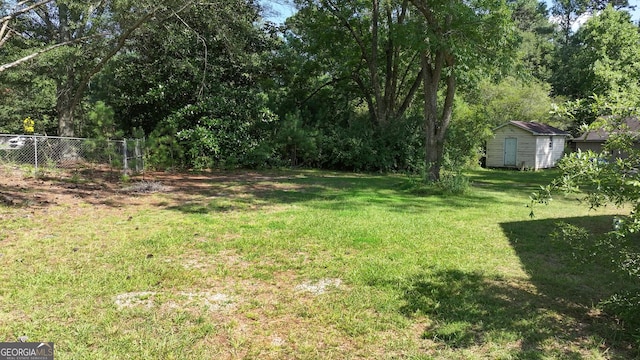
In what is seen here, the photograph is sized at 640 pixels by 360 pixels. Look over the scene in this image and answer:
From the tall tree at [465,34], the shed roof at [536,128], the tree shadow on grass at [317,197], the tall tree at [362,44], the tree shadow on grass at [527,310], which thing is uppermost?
the tall tree at [362,44]

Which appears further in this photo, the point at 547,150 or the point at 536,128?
the point at 547,150

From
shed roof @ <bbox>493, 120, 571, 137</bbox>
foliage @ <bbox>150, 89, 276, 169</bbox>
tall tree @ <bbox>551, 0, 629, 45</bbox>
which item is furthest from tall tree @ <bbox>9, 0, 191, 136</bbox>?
tall tree @ <bbox>551, 0, 629, 45</bbox>

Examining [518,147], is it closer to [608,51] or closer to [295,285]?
[608,51]

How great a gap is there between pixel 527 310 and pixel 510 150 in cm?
2117

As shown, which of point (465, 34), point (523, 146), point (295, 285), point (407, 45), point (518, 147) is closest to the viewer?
point (295, 285)

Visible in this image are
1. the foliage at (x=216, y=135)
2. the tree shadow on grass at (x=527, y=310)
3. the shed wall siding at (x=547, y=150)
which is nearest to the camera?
the tree shadow on grass at (x=527, y=310)

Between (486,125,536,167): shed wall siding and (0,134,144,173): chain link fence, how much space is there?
18624 millimetres

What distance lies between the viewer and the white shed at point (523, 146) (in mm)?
21781

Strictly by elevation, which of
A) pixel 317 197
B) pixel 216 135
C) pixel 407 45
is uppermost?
pixel 407 45

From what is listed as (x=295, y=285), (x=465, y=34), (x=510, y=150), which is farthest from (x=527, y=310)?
(x=510, y=150)

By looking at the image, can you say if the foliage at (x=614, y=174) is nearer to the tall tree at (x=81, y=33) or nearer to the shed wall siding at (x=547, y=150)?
the tall tree at (x=81, y=33)


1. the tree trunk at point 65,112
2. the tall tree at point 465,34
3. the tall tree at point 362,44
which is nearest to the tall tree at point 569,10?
the tall tree at point 362,44

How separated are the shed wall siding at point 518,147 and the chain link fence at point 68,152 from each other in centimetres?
1862

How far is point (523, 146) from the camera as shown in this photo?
22016mm
